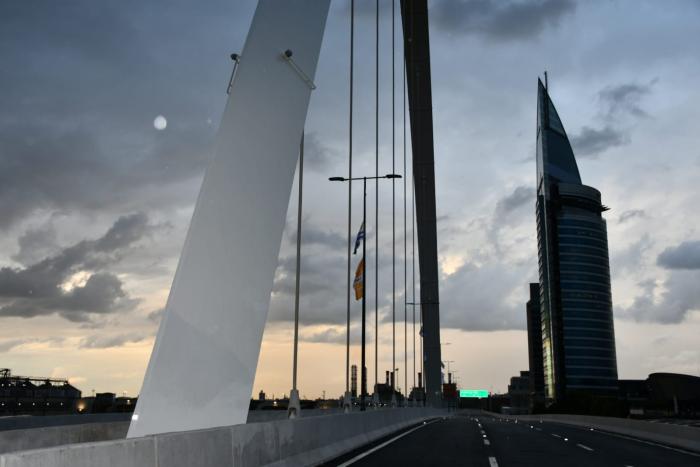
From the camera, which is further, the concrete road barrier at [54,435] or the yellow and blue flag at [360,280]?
the yellow and blue flag at [360,280]

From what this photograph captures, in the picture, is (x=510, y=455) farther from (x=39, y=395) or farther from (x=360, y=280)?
(x=39, y=395)

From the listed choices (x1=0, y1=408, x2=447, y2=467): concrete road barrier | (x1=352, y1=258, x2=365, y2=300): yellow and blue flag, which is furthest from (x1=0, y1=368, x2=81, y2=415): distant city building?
(x1=0, y1=408, x2=447, y2=467): concrete road barrier

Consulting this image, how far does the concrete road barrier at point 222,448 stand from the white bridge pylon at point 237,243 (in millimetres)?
799

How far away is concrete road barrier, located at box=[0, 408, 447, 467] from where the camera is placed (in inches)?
198

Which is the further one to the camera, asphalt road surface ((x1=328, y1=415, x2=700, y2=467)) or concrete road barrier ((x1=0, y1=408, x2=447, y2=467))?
asphalt road surface ((x1=328, y1=415, x2=700, y2=467))

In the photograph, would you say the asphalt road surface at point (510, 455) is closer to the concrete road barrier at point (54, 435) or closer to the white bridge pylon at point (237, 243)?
the white bridge pylon at point (237, 243)

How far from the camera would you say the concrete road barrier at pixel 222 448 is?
5031mm

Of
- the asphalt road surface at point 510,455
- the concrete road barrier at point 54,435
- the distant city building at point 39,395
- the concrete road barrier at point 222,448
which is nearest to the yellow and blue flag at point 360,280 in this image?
the asphalt road surface at point 510,455

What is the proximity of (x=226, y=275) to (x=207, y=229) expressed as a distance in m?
0.72

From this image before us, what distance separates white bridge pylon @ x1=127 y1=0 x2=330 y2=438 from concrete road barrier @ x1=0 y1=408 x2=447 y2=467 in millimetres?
799

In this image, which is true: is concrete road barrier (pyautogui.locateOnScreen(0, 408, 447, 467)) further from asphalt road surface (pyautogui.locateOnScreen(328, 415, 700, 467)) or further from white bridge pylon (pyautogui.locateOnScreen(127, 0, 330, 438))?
white bridge pylon (pyautogui.locateOnScreen(127, 0, 330, 438))

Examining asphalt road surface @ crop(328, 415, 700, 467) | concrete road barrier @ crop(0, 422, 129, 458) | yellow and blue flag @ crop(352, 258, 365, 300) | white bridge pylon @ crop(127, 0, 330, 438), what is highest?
yellow and blue flag @ crop(352, 258, 365, 300)

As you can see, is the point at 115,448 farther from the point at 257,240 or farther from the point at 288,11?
the point at 288,11

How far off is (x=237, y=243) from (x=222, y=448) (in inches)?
121
